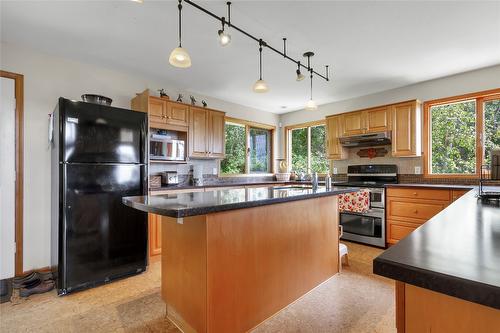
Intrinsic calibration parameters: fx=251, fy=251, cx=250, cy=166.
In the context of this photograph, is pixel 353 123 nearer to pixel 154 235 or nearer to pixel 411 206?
pixel 411 206

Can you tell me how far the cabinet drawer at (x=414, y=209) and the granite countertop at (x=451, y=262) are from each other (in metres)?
2.73

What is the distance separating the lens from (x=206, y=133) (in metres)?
4.09

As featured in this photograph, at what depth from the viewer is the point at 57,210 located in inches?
95.8

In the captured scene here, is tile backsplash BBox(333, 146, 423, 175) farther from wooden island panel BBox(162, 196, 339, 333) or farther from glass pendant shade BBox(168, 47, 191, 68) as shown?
glass pendant shade BBox(168, 47, 191, 68)

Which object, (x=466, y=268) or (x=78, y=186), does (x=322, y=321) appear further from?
(x=78, y=186)

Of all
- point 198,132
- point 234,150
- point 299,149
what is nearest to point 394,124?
point 299,149

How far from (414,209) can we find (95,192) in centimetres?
392

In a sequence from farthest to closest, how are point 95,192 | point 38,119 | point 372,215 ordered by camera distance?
point 372,215
point 38,119
point 95,192

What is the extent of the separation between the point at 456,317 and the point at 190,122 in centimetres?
370

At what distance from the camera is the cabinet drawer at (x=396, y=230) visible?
3.48m

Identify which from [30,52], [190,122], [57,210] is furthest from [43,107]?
[190,122]

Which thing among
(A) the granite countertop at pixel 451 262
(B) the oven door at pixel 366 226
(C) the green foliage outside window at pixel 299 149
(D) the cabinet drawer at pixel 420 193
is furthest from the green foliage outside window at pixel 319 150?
(A) the granite countertop at pixel 451 262

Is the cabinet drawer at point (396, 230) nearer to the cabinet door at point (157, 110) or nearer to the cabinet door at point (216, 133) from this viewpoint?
the cabinet door at point (216, 133)

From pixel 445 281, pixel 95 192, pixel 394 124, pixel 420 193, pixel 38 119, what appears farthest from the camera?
pixel 394 124
